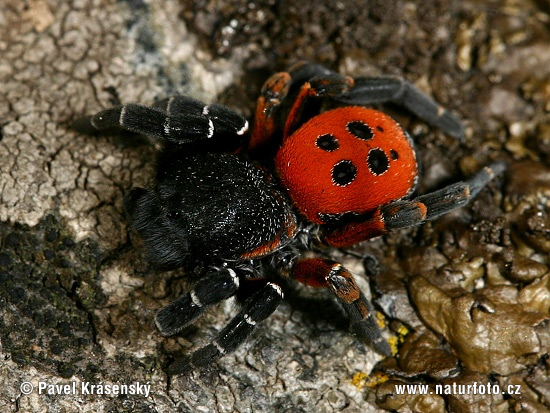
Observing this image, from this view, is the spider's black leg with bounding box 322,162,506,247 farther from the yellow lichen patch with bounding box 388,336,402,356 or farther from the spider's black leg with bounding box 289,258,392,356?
the yellow lichen patch with bounding box 388,336,402,356

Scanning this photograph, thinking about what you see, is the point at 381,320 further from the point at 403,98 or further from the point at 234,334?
the point at 403,98

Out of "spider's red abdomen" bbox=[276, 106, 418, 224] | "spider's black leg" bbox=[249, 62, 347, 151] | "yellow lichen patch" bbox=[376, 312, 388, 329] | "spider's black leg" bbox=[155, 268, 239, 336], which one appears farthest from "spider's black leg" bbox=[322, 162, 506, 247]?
"spider's black leg" bbox=[155, 268, 239, 336]

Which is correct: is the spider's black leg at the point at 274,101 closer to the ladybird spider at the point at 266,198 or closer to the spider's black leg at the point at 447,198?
the ladybird spider at the point at 266,198

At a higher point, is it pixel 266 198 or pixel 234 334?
pixel 266 198

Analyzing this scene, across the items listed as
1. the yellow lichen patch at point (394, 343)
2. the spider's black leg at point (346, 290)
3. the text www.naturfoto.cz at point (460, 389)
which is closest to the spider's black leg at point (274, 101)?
the spider's black leg at point (346, 290)

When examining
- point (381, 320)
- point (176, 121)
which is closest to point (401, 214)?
point (381, 320)

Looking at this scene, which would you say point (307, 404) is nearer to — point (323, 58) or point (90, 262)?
point (90, 262)

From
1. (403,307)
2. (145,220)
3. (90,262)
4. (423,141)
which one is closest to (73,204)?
(90,262)
